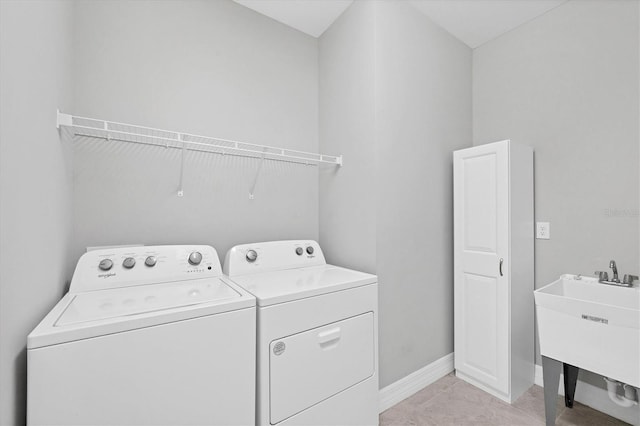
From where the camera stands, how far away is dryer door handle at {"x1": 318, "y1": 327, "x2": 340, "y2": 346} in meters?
1.29

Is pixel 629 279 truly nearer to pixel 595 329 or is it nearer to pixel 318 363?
pixel 595 329

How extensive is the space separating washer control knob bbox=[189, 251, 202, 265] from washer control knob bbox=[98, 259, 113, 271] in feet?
1.07

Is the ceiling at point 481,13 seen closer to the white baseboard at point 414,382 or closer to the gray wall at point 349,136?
the gray wall at point 349,136

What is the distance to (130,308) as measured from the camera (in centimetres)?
98

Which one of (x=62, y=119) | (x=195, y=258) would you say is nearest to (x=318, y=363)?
(x=195, y=258)

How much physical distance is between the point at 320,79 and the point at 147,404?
7.17 feet

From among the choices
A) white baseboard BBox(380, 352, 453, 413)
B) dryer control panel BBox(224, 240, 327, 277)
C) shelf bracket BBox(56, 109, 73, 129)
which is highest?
shelf bracket BBox(56, 109, 73, 129)

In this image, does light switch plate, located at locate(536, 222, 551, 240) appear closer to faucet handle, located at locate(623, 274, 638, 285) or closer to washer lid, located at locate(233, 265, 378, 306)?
faucet handle, located at locate(623, 274, 638, 285)

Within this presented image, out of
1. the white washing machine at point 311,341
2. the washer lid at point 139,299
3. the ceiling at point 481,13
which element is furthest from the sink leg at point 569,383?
the ceiling at point 481,13

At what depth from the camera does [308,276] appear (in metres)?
1.57

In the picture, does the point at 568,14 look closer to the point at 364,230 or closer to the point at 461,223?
the point at 461,223

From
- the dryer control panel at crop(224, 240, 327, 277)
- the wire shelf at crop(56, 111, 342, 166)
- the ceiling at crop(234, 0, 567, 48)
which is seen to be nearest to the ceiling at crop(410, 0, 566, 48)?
the ceiling at crop(234, 0, 567, 48)

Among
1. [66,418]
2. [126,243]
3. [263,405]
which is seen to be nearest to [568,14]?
[263,405]

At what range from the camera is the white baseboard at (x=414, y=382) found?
70.0 inches
